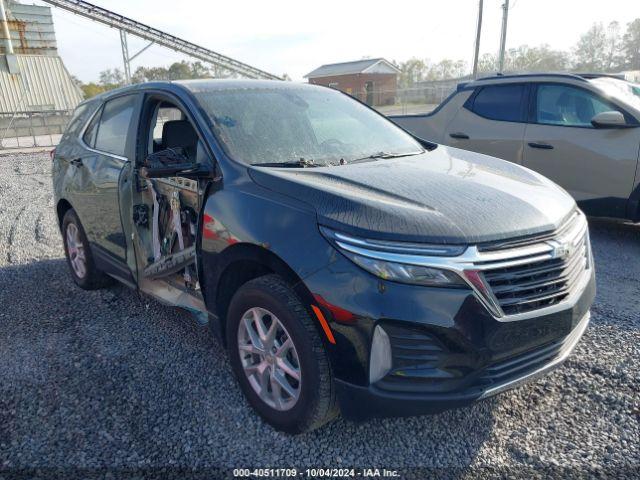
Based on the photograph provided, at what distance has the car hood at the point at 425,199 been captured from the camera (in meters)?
2.20

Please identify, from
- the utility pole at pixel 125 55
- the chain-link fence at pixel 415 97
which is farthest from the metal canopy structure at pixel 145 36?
the chain-link fence at pixel 415 97

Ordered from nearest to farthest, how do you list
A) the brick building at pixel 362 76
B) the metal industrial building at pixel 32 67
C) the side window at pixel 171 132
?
the side window at pixel 171 132, the metal industrial building at pixel 32 67, the brick building at pixel 362 76

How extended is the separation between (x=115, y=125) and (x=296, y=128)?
1634mm

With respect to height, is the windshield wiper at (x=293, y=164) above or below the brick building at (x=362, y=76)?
below

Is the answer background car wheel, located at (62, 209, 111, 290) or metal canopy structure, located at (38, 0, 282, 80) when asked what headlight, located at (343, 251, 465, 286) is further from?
metal canopy structure, located at (38, 0, 282, 80)

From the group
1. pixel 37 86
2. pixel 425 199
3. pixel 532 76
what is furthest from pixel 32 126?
pixel 425 199

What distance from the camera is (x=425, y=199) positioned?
2432 millimetres

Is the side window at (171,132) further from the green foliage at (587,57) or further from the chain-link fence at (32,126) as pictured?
the green foliage at (587,57)

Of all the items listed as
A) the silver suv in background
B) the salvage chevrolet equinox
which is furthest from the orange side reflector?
the silver suv in background

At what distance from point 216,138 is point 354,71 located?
49329mm

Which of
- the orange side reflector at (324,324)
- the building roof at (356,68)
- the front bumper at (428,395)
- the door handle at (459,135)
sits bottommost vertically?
the front bumper at (428,395)

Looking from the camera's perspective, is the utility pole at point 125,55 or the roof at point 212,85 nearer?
the roof at point 212,85

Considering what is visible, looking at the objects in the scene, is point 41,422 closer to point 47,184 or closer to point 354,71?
Answer: point 47,184

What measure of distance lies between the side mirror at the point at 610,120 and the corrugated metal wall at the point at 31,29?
3133 cm
